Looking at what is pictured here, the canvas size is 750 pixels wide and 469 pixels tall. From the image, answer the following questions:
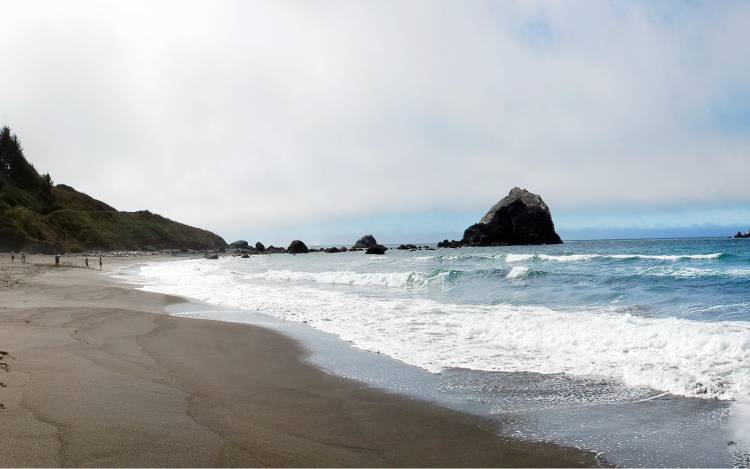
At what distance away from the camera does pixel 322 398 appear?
5.93 meters

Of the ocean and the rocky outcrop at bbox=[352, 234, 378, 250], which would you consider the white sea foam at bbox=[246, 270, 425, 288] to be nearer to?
the ocean

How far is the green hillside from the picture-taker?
5397 cm

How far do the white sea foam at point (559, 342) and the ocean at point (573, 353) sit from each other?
0.09ft

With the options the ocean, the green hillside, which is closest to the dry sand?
the ocean

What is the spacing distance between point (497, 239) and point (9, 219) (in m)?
70.8

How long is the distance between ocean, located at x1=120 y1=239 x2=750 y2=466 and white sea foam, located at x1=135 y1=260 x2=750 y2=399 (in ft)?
0.09

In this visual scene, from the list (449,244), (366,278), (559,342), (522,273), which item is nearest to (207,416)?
(559,342)

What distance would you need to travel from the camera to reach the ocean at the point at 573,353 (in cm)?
492

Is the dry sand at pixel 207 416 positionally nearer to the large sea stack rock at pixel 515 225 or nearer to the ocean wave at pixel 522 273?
the ocean wave at pixel 522 273

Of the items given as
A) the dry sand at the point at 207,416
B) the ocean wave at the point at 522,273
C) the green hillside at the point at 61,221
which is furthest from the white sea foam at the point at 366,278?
the green hillside at the point at 61,221

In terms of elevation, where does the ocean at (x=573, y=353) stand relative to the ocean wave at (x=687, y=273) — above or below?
below

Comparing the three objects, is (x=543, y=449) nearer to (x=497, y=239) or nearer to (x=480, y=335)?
(x=480, y=335)

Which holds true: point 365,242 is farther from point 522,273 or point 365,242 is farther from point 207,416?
Result: point 207,416

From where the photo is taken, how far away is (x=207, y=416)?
191 inches
